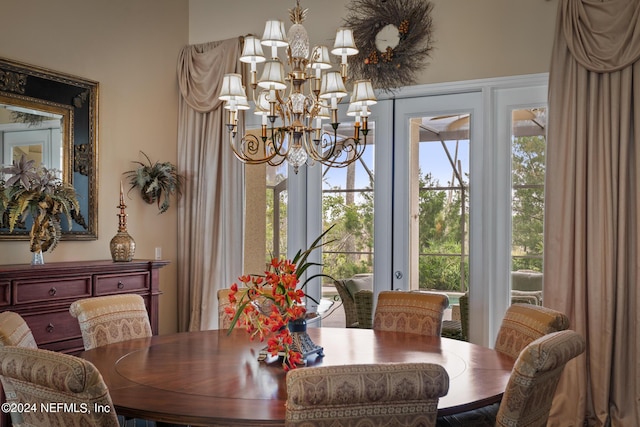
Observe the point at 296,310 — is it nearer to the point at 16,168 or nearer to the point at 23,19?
the point at 16,168

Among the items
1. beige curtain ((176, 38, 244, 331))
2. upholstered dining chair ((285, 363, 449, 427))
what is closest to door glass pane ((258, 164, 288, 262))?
beige curtain ((176, 38, 244, 331))

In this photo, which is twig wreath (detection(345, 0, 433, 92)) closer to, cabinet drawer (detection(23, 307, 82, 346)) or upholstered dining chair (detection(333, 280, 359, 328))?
upholstered dining chair (detection(333, 280, 359, 328))

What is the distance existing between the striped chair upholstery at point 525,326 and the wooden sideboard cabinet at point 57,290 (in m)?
2.51

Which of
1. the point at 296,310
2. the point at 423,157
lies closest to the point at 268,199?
the point at 423,157

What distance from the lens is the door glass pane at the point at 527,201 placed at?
4.20 metres

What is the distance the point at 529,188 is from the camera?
423 cm

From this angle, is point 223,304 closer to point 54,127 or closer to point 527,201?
point 54,127

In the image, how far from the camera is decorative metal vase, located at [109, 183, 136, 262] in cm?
436

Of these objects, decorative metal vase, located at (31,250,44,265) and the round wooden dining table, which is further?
decorative metal vase, located at (31,250,44,265)

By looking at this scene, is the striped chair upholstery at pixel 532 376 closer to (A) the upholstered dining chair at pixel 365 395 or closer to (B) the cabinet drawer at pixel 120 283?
(A) the upholstered dining chair at pixel 365 395

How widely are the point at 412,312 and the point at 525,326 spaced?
32.5 inches

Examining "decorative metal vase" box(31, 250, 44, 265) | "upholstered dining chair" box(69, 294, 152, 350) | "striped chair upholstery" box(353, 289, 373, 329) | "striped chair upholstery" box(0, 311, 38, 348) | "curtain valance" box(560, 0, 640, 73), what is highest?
"curtain valance" box(560, 0, 640, 73)

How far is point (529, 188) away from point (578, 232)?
0.49 metres

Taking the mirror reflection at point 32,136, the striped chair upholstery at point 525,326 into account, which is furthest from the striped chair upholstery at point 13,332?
the striped chair upholstery at point 525,326
